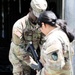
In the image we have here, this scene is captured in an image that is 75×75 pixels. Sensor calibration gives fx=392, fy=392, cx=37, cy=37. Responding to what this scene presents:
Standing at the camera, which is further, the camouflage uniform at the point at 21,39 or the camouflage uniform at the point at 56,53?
the camouflage uniform at the point at 21,39

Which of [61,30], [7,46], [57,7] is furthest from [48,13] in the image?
[7,46]

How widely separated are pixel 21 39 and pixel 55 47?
3.84 ft

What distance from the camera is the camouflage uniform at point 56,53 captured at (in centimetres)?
374

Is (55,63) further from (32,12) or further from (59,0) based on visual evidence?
(59,0)

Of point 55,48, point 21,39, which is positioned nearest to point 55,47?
point 55,48

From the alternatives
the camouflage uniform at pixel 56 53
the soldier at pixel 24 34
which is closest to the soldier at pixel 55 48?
the camouflage uniform at pixel 56 53

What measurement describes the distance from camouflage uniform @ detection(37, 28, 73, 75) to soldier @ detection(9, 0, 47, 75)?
928 mm

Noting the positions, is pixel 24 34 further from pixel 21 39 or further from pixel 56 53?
pixel 56 53

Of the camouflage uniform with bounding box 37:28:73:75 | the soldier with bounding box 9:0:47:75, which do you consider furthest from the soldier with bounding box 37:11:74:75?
the soldier with bounding box 9:0:47:75

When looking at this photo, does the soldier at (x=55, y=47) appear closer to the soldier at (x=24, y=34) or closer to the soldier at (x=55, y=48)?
the soldier at (x=55, y=48)

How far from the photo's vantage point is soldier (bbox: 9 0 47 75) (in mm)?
4746

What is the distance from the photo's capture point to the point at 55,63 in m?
3.75

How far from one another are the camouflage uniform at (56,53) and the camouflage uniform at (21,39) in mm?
950

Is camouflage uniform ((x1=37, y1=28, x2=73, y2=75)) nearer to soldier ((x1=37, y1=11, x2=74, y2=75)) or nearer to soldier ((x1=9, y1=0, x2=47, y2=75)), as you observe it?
soldier ((x1=37, y1=11, x2=74, y2=75))
